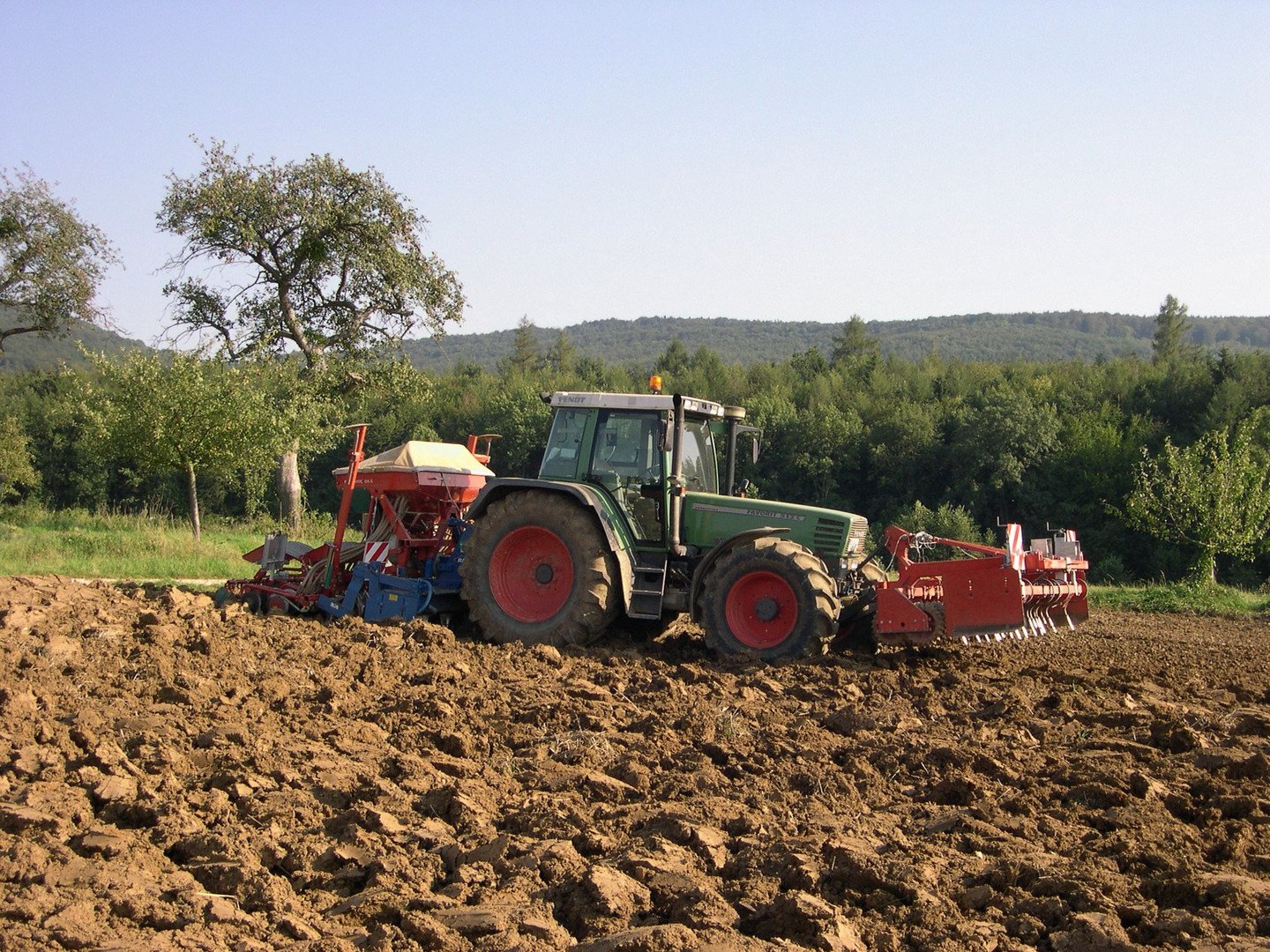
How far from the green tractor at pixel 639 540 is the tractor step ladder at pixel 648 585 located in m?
0.01

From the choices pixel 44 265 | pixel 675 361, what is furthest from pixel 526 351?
pixel 44 265

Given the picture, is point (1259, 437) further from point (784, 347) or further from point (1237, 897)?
point (784, 347)

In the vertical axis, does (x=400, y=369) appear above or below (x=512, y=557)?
above

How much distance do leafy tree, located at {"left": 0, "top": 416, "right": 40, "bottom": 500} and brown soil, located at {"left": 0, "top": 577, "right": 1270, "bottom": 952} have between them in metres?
36.9

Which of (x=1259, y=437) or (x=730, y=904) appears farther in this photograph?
Result: (x=1259, y=437)

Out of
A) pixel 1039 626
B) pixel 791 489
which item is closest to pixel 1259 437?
pixel 791 489

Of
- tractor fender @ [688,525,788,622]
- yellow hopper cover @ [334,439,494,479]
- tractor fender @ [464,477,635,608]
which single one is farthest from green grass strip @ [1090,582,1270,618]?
yellow hopper cover @ [334,439,494,479]

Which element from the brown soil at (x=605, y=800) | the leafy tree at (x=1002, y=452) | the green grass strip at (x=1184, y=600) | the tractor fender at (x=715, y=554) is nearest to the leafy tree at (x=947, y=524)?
the leafy tree at (x=1002, y=452)

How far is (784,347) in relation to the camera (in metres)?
149

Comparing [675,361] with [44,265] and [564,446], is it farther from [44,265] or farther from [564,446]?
[564,446]

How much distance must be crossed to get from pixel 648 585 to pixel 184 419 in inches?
546

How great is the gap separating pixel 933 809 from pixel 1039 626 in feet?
13.1

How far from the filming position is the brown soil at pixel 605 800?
3.65 metres

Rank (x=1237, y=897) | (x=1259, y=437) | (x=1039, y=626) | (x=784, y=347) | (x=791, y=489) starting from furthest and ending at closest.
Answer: (x=784, y=347) < (x=791, y=489) < (x=1259, y=437) < (x=1039, y=626) < (x=1237, y=897)
